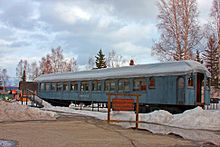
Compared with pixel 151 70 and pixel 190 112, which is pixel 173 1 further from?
pixel 190 112

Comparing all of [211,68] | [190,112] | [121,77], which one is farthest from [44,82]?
[211,68]

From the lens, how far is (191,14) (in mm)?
34094

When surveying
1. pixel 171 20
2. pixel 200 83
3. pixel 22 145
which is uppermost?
pixel 171 20

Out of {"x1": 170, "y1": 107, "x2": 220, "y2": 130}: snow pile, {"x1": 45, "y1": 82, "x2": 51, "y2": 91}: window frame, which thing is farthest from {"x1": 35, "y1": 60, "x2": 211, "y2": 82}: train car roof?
{"x1": 170, "y1": 107, "x2": 220, "y2": 130}: snow pile

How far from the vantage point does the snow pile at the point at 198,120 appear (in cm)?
1735

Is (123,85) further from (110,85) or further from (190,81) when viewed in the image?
(190,81)

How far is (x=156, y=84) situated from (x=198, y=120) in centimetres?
650

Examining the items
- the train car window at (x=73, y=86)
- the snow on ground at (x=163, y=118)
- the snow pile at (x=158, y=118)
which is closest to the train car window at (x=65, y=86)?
the train car window at (x=73, y=86)

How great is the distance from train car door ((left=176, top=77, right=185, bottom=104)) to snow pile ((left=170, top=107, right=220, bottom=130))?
11.4ft

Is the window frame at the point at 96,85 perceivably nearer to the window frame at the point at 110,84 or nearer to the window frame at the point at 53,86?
the window frame at the point at 110,84

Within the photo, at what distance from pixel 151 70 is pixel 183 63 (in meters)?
2.39

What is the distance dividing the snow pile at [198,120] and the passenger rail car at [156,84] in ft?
12.4

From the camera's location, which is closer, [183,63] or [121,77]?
[183,63]

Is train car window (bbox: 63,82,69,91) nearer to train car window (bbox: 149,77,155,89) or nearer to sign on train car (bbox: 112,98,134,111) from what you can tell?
train car window (bbox: 149,77,155,89)
